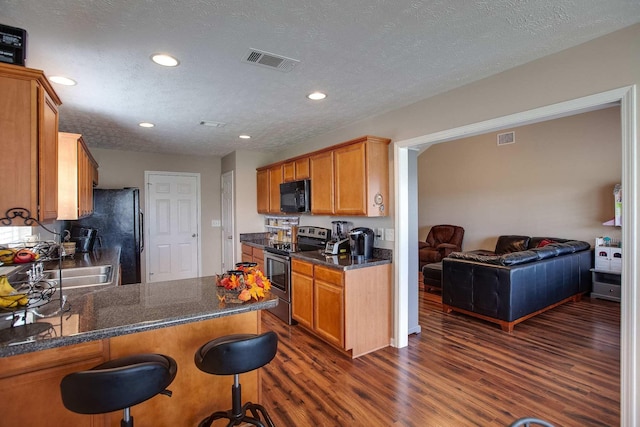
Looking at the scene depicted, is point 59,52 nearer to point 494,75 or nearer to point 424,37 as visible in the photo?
point 424,37

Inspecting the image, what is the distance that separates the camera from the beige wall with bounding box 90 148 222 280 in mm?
5215

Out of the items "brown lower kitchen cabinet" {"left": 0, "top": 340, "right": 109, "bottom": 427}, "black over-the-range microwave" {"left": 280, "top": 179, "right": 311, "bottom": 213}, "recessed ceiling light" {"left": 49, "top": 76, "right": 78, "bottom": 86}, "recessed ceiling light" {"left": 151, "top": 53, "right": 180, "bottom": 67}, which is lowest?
"brown lower kitchen cabinet" {"left": 0, "top": 340, "right": 109, "bottom": 427}

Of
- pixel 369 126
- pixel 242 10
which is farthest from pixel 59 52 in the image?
pixel 369 126

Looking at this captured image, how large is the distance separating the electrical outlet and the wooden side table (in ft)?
12.7

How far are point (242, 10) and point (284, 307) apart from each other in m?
3.21

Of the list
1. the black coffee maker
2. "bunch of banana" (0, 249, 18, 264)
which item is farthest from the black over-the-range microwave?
"bunch of banana" (0, 249, 18, 264)

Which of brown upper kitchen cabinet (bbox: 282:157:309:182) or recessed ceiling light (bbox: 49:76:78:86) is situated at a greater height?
recessed ceiling light (bbox: 49:76:78:86)

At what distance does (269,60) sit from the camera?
2.13 meters

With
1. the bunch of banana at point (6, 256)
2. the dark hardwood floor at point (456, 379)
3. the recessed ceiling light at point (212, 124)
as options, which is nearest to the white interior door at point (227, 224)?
the recessed ceiling light at point (212, 124)

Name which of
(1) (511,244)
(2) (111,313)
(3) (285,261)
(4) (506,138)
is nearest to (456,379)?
(3) (285,261)

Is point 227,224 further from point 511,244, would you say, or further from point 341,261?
point 511,244

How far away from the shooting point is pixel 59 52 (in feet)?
6.56

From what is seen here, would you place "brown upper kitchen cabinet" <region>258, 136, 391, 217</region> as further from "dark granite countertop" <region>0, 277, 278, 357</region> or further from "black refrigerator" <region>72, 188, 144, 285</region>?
"black refrigerator" <region>72, 188, 144, 285</region>

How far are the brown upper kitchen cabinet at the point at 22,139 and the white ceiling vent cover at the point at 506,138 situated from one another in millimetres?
7008
